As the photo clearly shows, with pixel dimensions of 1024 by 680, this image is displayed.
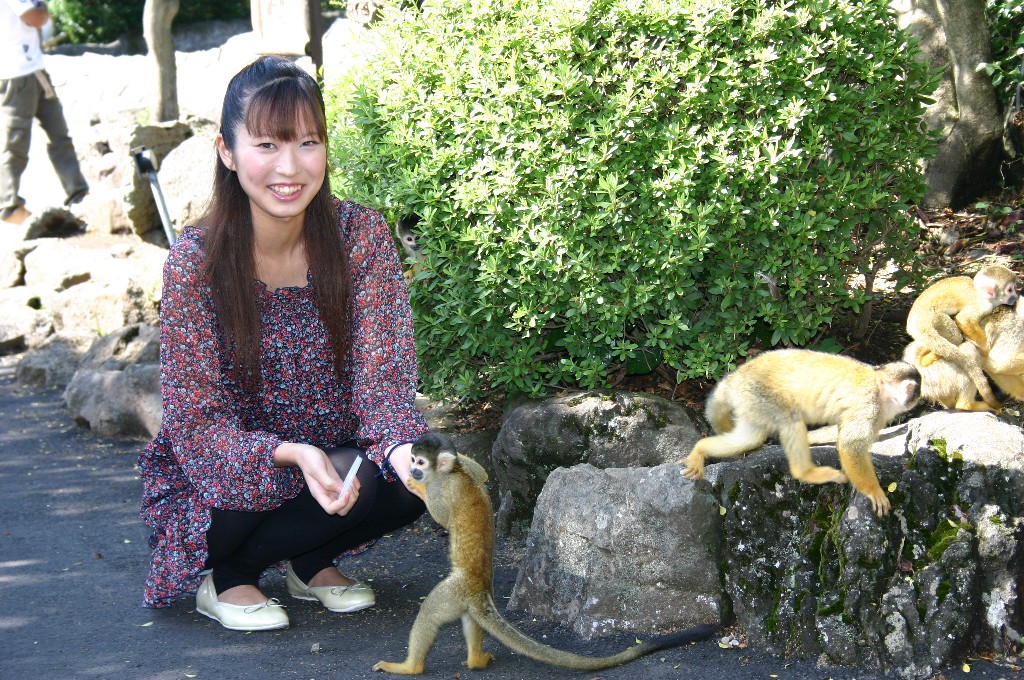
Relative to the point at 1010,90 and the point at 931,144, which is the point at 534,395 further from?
the point at 1010,90

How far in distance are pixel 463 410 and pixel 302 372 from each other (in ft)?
6.35

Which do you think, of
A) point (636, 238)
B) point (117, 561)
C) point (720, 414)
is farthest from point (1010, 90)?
point (117, 561)

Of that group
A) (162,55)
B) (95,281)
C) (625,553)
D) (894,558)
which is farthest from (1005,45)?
(162,55)

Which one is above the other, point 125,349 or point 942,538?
point 942,538

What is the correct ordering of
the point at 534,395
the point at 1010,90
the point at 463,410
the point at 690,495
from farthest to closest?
the point at 1010,90 → the point at 463,410 → the point at 534,395 → the point at 690,495

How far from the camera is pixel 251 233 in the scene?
4.23m

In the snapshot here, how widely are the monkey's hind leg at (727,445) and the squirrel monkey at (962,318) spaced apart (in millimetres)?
889

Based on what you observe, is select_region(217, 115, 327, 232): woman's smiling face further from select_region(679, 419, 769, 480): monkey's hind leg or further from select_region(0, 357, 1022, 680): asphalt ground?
select_region(679, 419, 769, 480): monkey's hind leg

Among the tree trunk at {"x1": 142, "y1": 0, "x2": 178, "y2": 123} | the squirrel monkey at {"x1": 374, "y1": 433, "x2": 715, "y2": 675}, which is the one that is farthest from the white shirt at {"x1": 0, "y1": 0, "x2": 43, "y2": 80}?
the squirrel monkey at {"x1": 374, "y1": 433, "x2": 715, "y2": 675}

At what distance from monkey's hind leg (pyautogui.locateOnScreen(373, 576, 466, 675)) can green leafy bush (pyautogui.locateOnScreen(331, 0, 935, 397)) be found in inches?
59.4

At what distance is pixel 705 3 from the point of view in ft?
15.6

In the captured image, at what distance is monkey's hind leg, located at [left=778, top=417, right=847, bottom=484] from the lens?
12.5ft

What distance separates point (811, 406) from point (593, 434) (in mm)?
1287

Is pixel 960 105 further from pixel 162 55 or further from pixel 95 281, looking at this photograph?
pixel 162 55
